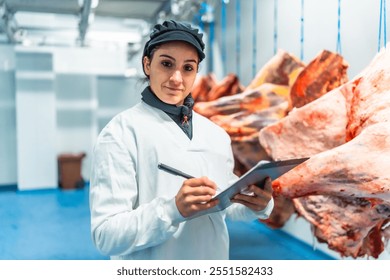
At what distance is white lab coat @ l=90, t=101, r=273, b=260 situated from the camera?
31.3 inches

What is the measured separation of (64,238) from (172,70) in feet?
6.45

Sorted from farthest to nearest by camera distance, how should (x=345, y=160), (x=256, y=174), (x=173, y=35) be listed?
(x=345, y=160), (x=173, y=35), (x=256, y=174)

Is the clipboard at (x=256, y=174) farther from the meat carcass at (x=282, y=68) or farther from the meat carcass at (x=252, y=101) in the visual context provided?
the meat carcass at (x=282, y=68)

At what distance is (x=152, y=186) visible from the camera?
0.90 m

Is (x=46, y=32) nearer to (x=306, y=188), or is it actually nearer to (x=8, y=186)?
(x=8, y=186)

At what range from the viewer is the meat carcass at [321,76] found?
1402 millimetres

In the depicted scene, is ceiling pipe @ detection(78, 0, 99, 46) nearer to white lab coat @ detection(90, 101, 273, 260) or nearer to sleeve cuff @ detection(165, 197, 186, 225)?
white lab coat @ detection(90, 101, 273, 260)

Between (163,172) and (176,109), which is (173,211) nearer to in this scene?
(163,172)

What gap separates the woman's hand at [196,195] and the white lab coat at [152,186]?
0.03 m

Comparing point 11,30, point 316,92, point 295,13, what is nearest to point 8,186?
point 11,30

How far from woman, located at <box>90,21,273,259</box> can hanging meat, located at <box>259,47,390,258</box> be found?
0.24 m

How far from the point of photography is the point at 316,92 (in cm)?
143

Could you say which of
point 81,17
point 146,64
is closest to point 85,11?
point 81,17

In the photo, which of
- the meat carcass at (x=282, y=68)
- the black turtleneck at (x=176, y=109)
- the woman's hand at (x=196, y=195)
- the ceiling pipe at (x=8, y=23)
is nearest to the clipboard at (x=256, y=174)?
the woman's hand at (x=196, y=195)
